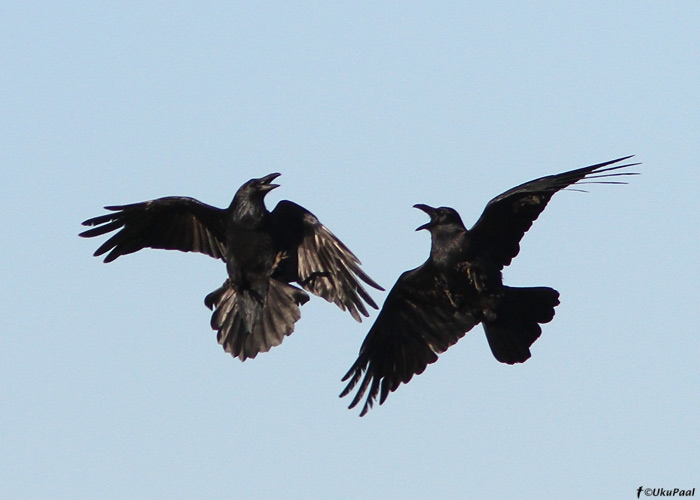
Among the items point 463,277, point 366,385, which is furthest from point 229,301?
point 463,277

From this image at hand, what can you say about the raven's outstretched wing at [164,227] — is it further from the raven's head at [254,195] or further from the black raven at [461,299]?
the black raven at [461,299]

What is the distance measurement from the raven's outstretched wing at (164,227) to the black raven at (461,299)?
183 cm

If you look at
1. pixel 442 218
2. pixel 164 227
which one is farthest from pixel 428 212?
pixel 164 227

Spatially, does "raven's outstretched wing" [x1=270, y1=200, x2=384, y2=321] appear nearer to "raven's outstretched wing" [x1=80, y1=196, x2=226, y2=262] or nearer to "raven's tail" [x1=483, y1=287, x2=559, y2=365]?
"raven's outstretched wing" [x1=80, y1=196, x2=226, y2=262]

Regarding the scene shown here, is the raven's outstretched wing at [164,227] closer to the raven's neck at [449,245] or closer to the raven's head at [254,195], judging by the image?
the raven's head at [254,195]

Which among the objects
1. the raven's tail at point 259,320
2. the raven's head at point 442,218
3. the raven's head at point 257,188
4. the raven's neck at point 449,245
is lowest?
the raven's tail at point 259,320

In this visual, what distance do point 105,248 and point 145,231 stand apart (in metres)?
0.43

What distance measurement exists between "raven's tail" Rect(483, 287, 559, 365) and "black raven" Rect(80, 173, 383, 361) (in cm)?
116

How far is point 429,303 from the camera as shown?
13.1 m

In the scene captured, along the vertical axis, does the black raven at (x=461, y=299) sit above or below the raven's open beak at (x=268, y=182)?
below

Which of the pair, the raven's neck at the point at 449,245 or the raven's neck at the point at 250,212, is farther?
the raven's neck at the point at 250,212

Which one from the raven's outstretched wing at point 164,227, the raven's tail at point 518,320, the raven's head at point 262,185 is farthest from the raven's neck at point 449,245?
the raven's outstretched wing at point 164,227

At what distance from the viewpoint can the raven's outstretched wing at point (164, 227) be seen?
13.3m

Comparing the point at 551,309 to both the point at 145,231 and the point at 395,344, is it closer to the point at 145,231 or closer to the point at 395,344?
the point at 395,344
